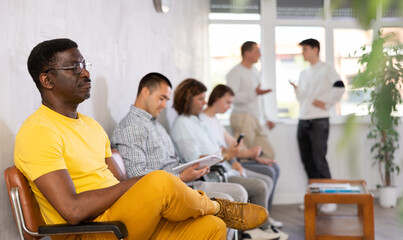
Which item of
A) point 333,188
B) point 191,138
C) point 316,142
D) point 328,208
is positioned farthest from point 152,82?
point 328,208

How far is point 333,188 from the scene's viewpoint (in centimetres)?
399

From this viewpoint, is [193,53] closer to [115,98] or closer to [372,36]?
[115,98]

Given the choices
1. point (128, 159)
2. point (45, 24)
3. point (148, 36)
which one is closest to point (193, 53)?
point (148, 36)

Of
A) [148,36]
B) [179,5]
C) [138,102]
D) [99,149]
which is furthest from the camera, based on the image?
[179,5]

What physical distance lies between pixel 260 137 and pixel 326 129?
73 cm

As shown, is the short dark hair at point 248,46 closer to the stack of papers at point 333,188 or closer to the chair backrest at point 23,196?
the stack of papers at point 333,188

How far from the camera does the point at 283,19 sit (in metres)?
6.35

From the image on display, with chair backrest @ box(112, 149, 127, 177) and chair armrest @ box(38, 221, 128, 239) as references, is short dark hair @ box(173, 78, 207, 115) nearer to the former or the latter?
chair backrest @ box(112, 149, 127, 177)

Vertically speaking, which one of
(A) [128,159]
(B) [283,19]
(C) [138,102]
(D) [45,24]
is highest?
(B) [283,19]

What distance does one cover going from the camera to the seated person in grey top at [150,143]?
2865 mm

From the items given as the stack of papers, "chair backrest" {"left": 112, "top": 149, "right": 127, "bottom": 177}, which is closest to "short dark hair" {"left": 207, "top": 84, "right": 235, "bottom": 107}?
the stack of papers

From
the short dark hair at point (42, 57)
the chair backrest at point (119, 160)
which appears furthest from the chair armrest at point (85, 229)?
the chair backrest at point (119, 160)

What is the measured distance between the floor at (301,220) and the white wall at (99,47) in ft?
5.14

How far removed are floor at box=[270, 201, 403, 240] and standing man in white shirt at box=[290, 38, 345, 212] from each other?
313 mm
